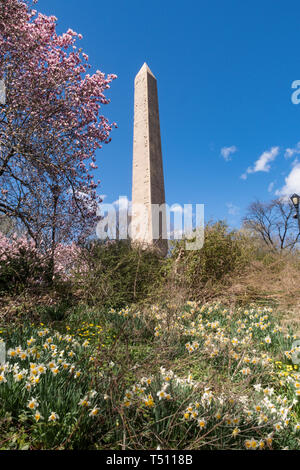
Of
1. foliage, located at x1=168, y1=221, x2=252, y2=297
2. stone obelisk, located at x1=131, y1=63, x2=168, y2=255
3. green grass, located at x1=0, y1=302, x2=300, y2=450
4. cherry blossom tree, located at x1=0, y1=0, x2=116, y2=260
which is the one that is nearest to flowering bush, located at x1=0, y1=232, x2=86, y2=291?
cherry blossom tree, located at x1=0, y1=0, x2=116, y2=260

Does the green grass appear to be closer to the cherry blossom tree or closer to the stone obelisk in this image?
the cherry blossom tree

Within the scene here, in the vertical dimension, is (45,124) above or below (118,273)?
above

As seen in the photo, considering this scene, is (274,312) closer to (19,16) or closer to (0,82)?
(0,82)

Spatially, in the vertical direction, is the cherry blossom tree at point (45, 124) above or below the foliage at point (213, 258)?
above

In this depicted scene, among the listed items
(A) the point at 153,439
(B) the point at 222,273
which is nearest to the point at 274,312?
(B) the point at 222,273

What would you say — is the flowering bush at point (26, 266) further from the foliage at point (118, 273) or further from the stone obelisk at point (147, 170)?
the stone obelisk at point (147, 170)

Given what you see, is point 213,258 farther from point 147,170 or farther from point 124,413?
point 124,413

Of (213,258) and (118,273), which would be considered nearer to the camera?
(118,273)

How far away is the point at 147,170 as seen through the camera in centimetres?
1017

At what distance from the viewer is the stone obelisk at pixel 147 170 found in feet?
33.2

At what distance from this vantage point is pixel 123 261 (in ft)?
24.2

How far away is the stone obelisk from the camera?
1012 centimetres

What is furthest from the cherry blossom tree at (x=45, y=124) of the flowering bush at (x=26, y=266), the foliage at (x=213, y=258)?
the foliage at (x=213, y=258)

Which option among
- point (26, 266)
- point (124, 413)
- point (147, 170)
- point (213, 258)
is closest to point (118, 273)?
point (26, 266)
